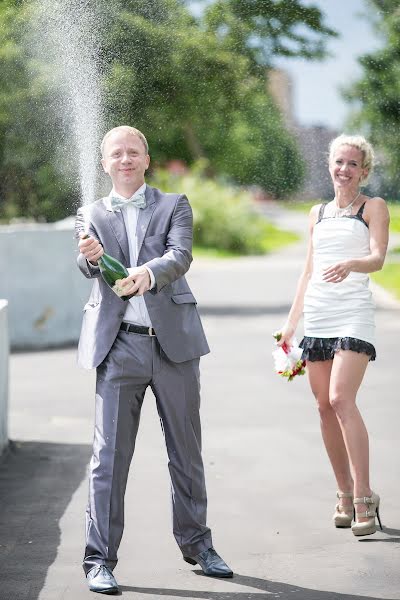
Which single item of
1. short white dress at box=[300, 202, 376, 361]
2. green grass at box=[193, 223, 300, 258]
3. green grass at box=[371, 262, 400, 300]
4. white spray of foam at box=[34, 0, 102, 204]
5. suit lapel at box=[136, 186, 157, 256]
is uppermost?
white spray of foam at box=[34, 0, 102, 204]

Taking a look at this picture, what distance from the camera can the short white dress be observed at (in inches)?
220

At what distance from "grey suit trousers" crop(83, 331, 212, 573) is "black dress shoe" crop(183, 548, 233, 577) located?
0.08 metres

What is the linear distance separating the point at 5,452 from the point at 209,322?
843cm

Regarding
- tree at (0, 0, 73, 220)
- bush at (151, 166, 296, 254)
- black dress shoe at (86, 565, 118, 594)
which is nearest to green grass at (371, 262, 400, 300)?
tree at (0, 0, 73, 220)

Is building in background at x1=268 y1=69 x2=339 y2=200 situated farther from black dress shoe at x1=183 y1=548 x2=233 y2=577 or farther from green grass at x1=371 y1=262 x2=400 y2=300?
green grass at x1=371 y1=262 x2=400 y2=300

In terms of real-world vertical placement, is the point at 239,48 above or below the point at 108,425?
above

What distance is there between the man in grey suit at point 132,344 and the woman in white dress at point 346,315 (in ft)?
2.96

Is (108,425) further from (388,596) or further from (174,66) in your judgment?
(174,66)

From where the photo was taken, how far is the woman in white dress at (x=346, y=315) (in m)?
5.55

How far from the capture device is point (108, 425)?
4797mm

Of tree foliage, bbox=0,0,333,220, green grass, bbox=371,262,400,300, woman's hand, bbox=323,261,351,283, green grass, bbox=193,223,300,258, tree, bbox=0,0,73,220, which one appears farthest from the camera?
green grass, bbox=193,223,300,258

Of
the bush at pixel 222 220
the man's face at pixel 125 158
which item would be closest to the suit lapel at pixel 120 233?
the man's face at pixel 125 158

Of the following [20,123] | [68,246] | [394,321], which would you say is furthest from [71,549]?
[394,321]

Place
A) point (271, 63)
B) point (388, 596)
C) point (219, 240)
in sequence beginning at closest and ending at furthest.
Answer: point (388, 596), point (271, 63), point (219, 240)
